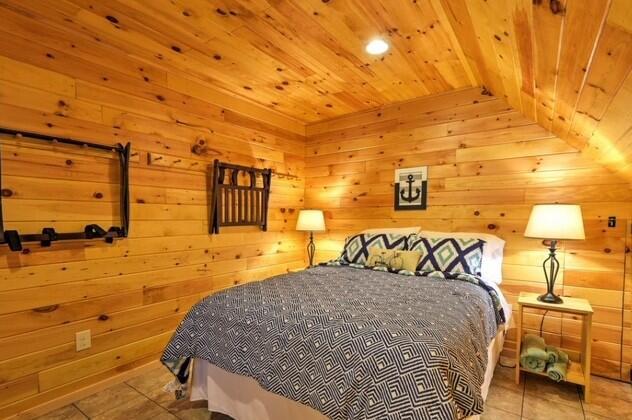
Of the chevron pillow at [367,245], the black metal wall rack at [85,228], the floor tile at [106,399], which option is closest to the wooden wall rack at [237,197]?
the black metal wall rack at [85,228]

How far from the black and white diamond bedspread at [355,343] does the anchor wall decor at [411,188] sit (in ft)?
3.92

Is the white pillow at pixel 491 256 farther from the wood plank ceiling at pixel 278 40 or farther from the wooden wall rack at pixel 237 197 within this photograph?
the wooden wall rack at pixel 237 197

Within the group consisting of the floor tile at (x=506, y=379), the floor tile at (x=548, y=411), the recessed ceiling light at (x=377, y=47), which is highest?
the recessed ceiling light at (x=377, y=47)

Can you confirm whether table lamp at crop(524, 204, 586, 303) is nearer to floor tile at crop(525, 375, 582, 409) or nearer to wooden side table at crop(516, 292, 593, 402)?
wooden side table at crop(516, 292, 593, 402)

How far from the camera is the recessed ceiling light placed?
214 centimetres

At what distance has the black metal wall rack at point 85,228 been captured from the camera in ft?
5.93

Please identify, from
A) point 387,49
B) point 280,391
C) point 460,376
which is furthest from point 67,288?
point 387,49

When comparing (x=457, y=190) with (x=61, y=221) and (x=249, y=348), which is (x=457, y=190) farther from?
(x=61, y=221)

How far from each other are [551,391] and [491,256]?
0.94 metres

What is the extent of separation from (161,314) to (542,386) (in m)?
2.78

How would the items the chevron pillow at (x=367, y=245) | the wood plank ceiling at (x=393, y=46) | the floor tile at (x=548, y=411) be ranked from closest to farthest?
the wood plank ceiling at (x=393, y=46) → the floor tile at (x=548, y=411) → the chevron pillow at (x=367, y=245)

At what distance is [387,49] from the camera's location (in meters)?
2.25

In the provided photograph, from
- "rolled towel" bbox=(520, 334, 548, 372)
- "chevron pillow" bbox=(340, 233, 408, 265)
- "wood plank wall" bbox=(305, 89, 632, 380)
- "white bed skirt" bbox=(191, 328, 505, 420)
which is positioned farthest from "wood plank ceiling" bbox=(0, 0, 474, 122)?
"rolled towel" bbox=(520, 334, 548, 372)

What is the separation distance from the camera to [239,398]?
1732 millimetres
